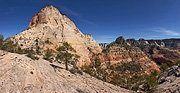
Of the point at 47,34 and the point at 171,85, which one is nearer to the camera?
the point at 171,85

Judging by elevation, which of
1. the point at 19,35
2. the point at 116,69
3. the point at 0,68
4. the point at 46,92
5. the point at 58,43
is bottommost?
the point at 116,69

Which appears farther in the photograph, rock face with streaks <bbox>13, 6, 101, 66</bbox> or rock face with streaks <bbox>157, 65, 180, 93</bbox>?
rock face with streaks <bbox>13, 6, 101, 66</bbox>

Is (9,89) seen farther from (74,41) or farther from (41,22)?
(41,22)

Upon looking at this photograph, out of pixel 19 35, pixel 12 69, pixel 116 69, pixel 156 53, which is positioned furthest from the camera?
pixel 156 53

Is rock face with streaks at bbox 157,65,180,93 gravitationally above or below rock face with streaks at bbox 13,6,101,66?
below

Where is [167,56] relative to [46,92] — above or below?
below

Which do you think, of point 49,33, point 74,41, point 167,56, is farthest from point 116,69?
point 167,56

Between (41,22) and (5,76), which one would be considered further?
(41,22)

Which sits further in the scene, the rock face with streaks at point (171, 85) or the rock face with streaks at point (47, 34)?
the rock face with streaks at point (47, 34)

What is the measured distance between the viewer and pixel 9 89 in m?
6.52

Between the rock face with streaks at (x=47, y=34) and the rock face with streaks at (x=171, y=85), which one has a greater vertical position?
the rock face with streaks at (x=47, y=34)

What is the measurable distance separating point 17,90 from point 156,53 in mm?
167658

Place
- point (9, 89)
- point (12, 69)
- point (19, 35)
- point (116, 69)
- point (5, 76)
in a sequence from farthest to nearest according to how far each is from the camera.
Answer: point (116, 69), point (19, 35), point (12, 69), point (5, 76), point (9, 89)

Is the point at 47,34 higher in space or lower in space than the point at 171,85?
higher
